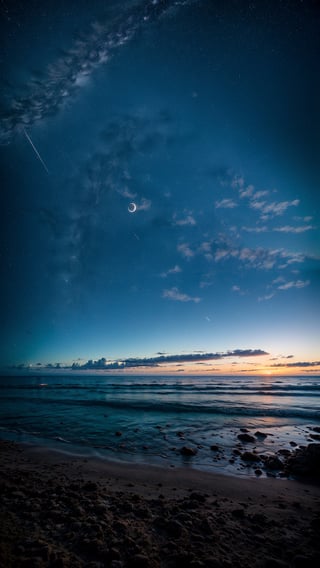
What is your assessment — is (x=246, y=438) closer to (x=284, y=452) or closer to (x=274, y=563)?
(x=284, y=452)

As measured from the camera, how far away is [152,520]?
434cm

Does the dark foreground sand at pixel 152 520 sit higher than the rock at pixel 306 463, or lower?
higher

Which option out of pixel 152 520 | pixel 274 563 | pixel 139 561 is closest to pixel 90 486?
pixel 152 520

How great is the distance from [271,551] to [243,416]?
60.3 feet

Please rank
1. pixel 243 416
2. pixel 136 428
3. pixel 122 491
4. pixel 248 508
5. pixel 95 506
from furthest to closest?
1. pixel 243 416
2. pixel 136 428
3. pixel 122 491
4. pixel 248 508
5. pixel 95 506

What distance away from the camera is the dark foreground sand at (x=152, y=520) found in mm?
3260

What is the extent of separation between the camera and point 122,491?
5785mm

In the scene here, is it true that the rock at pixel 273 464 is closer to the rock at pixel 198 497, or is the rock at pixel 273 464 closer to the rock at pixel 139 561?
the rock at pixel 198 497

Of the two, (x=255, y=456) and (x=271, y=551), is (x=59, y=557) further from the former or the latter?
(x=255, y=456)

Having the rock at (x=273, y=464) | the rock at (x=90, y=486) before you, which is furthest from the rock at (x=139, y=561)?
the rock at (x=273, y=464)

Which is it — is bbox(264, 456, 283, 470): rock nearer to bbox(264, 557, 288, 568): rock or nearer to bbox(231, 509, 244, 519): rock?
bbox(231, 509, 244, 519): rock

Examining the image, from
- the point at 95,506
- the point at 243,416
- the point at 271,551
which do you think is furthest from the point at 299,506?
the point at 243,416

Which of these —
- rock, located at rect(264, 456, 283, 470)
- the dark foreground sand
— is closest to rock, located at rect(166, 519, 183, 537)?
the dark foreground sand

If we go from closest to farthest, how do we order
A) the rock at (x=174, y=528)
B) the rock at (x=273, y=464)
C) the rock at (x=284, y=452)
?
the rock at (x=174, y=528), the rock at (x=273, y=464), the rock at (x=284, y=452)
